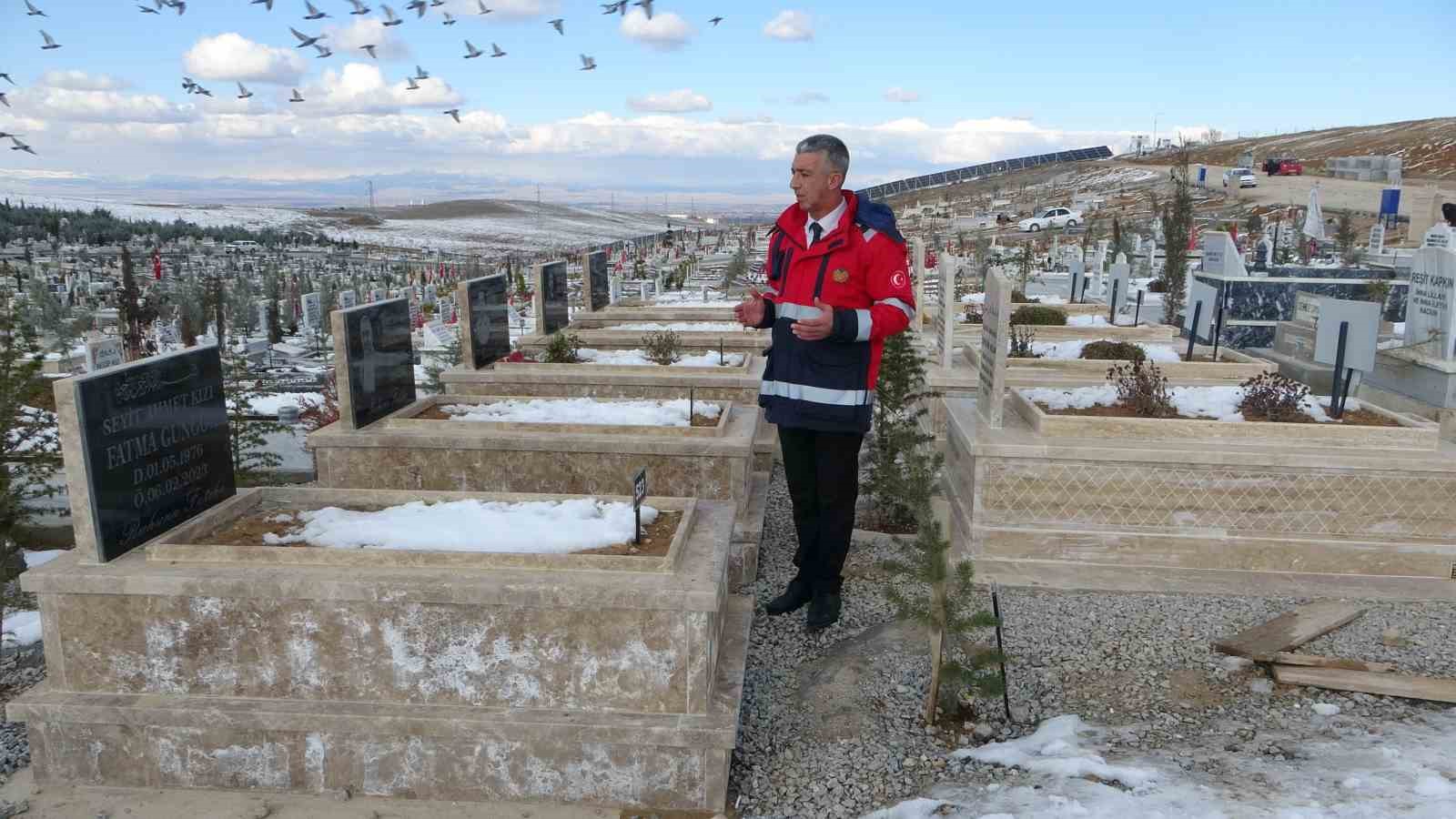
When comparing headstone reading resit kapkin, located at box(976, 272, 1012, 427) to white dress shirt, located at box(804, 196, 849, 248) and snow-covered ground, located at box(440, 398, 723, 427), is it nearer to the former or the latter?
snow-covered ground, located at box(440, 398, 723, 427)

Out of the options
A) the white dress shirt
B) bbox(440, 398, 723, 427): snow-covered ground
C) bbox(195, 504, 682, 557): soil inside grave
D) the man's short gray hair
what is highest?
the man's short gray hair

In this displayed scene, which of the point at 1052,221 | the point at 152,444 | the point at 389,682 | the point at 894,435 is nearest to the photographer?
the point at 389,682

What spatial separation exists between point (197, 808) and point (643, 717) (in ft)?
4.89

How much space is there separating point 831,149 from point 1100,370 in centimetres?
468

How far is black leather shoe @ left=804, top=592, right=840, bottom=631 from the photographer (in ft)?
14.4

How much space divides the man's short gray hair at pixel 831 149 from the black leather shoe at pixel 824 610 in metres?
1.90

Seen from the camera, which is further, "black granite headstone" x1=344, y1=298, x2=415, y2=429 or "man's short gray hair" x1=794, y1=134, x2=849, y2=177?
"black granite headstone" x1=344, y1=298, x2=415, y2=429

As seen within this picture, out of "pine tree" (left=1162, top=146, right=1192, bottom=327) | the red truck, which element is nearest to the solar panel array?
the red truck

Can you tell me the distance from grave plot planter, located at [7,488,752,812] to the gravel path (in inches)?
18.9

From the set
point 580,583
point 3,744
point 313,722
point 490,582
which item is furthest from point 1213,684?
point 3,744

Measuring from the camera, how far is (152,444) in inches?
140

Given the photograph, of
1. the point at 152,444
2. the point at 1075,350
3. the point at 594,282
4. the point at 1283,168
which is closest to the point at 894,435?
the point at 1075,350

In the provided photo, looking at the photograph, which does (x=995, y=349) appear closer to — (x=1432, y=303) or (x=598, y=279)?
(x=1432, y=303)

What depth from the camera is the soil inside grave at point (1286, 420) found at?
569 cm
